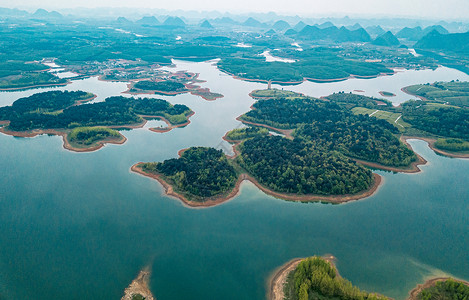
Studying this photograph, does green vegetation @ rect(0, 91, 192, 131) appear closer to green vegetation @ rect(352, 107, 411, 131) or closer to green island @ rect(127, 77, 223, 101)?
green island @ rect(127, 77, 223, 101)

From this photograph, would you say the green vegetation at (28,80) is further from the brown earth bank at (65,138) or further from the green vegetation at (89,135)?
the green vegetation at (89,135)

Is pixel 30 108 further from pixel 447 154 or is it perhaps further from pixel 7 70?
pixel 447 154

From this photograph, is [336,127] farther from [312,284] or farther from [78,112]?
[78,112]

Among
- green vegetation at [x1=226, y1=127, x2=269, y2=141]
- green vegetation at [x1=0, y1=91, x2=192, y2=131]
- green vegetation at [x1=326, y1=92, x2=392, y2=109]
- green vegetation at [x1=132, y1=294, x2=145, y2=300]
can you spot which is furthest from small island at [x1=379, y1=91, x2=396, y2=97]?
green vegetation at [x1=132, y1=294, x2=145, y2=300]

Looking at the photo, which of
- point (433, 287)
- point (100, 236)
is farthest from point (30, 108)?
point (433, 287)

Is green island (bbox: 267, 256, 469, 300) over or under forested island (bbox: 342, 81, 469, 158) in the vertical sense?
over
